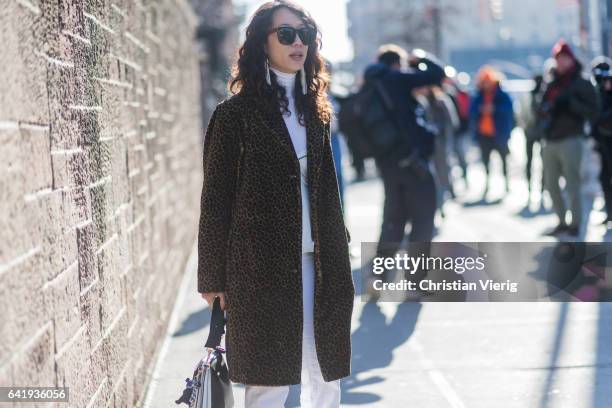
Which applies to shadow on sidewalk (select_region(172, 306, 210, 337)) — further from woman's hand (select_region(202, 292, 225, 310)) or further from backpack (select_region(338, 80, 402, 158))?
woman's hand (select_region(202, 292, 225, 310))

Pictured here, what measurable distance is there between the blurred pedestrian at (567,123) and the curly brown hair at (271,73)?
739 centimetres

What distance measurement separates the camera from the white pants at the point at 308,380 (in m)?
4.22

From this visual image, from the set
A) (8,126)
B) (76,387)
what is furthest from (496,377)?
(8,126)

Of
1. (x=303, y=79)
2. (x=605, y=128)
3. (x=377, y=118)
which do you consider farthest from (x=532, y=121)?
(x=303, y=79)

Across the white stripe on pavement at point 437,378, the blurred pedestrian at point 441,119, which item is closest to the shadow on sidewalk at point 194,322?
the white stripe on pavement at point 437,378

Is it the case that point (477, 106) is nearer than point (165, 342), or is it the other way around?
point (165, 342)

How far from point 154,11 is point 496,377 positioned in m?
4.07

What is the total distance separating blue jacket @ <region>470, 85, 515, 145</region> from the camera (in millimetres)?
16734

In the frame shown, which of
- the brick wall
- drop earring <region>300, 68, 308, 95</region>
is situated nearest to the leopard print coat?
drop earring <region>300, 68, 308, 95</region>

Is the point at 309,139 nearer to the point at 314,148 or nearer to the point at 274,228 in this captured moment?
the point at 314,148

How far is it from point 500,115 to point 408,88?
800cm

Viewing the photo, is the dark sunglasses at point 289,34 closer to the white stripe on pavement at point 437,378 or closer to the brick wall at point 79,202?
the brick wall at point 79,202

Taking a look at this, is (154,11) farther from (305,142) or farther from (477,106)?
(477,106)

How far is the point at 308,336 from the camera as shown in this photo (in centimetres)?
425
